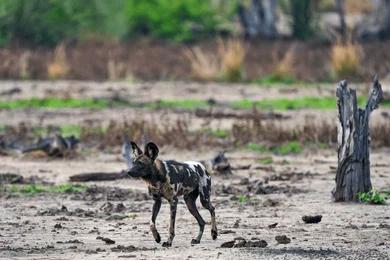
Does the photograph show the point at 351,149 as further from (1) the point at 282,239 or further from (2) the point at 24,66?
(2) the point at 24,66

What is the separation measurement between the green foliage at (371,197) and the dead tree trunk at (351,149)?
0.09m

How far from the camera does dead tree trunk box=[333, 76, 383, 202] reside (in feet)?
49.2

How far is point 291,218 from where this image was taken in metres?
14.0

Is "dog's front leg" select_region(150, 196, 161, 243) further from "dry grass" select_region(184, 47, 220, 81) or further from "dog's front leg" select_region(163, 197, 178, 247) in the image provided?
"dry grass" select_region(184, 47, 220, 81)

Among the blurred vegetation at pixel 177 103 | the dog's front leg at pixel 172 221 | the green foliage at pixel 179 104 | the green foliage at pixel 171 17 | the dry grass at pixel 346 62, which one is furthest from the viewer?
the green foliage at pixel 171 17

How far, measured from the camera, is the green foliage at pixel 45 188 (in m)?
16.5

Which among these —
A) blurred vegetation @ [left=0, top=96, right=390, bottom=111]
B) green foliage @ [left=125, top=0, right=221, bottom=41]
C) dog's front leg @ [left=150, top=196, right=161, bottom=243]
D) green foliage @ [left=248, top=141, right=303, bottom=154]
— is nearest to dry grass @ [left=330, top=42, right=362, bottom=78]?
blurred vegetation @ [left=0, top=96, right=390, bottom=111]

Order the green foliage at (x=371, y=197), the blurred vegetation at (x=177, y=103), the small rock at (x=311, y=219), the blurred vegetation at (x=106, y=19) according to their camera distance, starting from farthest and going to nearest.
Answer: the blurred vegetation at (x=106, y=19)
the blurred vegetation at (x=177, y=103)
the green foliage at (x=371, y=197)
the small rock at (x=311, y=219)

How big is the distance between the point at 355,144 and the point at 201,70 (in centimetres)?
2099

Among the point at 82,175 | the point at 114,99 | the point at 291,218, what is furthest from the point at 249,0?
the point at 291,218

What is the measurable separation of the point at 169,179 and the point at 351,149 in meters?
3.92

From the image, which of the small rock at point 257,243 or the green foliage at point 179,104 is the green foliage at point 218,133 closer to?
the green foliage at point 179,104

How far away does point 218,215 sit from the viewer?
14305 millimetres

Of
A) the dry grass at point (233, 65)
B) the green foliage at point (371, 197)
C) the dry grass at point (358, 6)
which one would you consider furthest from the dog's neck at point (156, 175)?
the dry grass at point (358, 6)
